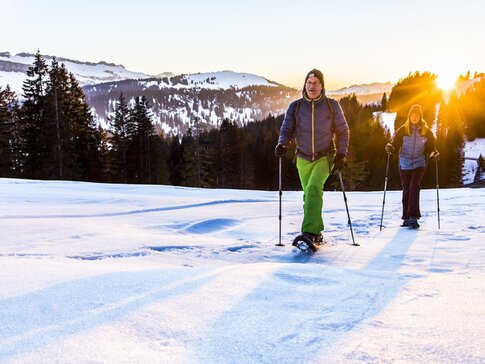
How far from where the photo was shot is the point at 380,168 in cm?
7325

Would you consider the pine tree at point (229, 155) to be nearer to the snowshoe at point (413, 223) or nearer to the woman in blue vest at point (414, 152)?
the woman in blue vest at point (414, 152)

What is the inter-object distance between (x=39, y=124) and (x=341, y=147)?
37.4m

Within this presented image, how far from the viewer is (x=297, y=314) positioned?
210 cm

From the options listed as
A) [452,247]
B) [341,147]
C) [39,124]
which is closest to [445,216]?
[452,247]

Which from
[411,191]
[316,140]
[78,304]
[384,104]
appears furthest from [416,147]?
[384,104]

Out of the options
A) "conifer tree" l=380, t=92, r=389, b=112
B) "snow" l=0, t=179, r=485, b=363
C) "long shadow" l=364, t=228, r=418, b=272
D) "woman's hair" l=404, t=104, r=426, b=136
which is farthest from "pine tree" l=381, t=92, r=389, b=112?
"snow" l=0, t=179, r=485, b=363

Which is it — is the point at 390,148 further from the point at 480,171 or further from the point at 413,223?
the point at 480,171

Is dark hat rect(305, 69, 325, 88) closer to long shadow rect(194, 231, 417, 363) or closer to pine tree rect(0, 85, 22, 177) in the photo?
long shadow rect(194, 231, 417, 363)

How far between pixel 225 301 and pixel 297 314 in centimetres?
44

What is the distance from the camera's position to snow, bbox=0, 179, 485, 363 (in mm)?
1632

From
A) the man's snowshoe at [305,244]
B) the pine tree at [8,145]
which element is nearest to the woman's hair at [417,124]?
the man's snowshoe at [305,244]

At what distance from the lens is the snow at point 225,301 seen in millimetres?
1632

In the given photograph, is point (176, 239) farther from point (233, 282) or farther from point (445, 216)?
point (445, 216)

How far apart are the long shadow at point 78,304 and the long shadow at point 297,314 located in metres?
0.52
